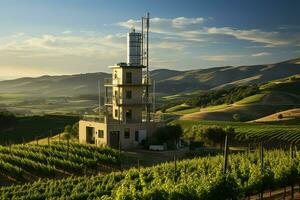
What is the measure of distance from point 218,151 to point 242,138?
9810 millimetres

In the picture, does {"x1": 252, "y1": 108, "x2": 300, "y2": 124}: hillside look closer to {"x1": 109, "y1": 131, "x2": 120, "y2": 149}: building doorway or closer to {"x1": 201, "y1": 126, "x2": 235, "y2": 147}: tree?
{"x1": 201, "y1": 126, "x2": 235, "y2": 147}: tree

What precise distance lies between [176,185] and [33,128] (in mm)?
56012

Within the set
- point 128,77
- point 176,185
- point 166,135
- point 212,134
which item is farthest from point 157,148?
point 176,185

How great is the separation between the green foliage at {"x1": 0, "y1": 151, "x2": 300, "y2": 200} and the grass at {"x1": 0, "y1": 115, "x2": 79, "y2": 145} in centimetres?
3483

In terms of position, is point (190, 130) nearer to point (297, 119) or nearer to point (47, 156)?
point (47, 156)

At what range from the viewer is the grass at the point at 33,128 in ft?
225

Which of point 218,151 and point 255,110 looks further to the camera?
point 255,110

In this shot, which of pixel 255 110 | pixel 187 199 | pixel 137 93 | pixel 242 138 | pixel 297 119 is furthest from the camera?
pixel 255 110

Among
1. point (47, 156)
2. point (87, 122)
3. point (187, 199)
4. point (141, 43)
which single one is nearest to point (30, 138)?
point (87, 122)

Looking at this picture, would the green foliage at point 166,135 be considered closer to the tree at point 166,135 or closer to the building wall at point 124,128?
the tree at point 166,135

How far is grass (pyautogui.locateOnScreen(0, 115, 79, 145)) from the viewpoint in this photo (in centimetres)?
6856

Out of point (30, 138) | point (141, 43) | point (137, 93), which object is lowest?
point (30, 138)

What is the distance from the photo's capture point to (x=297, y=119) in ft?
290

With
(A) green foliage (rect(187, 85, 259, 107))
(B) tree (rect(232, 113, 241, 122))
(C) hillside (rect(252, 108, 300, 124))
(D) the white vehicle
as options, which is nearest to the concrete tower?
(D) the white vehicle
